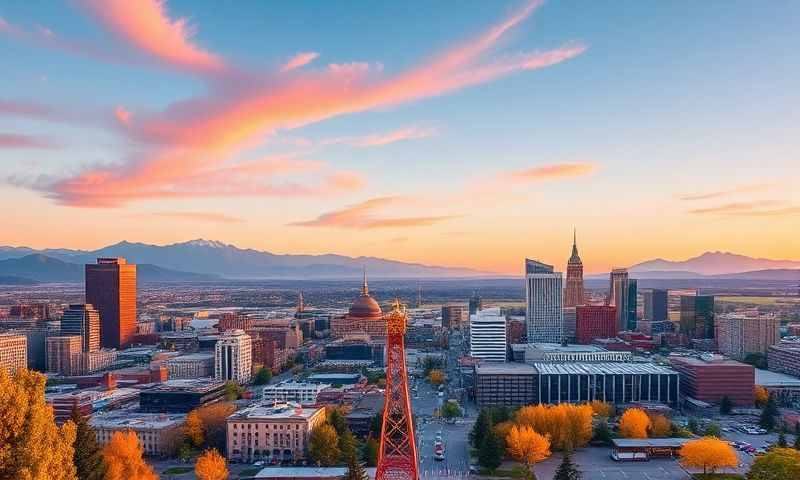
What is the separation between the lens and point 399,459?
29.6 m

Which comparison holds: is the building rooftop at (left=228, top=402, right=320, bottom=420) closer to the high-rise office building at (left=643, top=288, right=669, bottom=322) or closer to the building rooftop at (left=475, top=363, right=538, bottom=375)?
the building rooftop at (left=475, top=363, right=538, bottom=375)

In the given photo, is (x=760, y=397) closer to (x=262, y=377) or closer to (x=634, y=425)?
(x=634, y=425)

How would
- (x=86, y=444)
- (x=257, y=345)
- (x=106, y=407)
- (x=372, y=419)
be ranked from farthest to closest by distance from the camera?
(x=257, y=345) → (x=106, y=407) → (x=372, y=419) → (x=86, y=444)

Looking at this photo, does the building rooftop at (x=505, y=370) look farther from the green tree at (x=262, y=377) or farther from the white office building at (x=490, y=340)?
the green tree at (x=262, y=377)

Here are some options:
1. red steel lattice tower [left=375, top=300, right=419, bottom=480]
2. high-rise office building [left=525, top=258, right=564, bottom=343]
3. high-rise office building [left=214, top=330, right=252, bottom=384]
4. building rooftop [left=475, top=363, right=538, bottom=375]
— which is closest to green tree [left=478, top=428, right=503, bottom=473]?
red steel lattice tower [left=375, top=300, right=419, bottom=480]

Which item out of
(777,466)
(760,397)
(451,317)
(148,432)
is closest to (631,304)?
(451,317)

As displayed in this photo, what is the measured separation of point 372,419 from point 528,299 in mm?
65078

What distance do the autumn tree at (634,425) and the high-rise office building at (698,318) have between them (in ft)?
216

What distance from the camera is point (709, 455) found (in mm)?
39719

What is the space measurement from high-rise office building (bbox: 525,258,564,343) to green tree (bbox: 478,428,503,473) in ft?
227

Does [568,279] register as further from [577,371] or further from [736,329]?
[577,371]

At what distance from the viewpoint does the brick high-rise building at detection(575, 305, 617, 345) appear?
363 feet

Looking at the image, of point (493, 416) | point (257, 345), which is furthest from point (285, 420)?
point (257, 345)

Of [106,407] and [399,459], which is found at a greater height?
[399,459]
